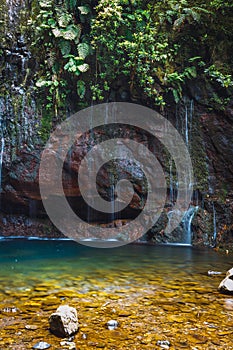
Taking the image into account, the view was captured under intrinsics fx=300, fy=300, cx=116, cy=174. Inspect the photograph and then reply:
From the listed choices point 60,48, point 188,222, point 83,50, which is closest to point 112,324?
point 188,222

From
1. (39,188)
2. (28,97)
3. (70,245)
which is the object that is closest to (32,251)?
(70,245)

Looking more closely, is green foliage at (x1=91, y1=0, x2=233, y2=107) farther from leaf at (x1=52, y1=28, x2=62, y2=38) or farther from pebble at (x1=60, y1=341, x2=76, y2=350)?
pebble at (x1=60, y1=341, x2=76, y2=350)

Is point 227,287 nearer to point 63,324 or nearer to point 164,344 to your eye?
point 164,344

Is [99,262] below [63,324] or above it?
below

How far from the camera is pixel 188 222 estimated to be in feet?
29.4

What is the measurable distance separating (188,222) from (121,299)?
5429 mm

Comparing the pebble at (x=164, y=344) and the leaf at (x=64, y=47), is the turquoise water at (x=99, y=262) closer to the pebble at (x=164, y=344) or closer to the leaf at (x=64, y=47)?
the pebble at (x=164, y=344)

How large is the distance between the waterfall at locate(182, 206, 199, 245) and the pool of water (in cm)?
177

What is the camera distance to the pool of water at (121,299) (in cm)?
288

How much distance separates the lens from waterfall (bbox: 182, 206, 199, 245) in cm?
884

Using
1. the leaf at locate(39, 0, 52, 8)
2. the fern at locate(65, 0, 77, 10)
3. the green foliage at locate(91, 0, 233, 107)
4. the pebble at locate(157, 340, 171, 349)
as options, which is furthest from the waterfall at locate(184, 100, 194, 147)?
the pebble at locate(157, 340, 171, 349)

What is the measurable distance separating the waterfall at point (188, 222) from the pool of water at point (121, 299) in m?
1.77

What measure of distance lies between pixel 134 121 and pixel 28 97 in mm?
3490

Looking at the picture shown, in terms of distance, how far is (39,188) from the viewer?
9.68 metres
